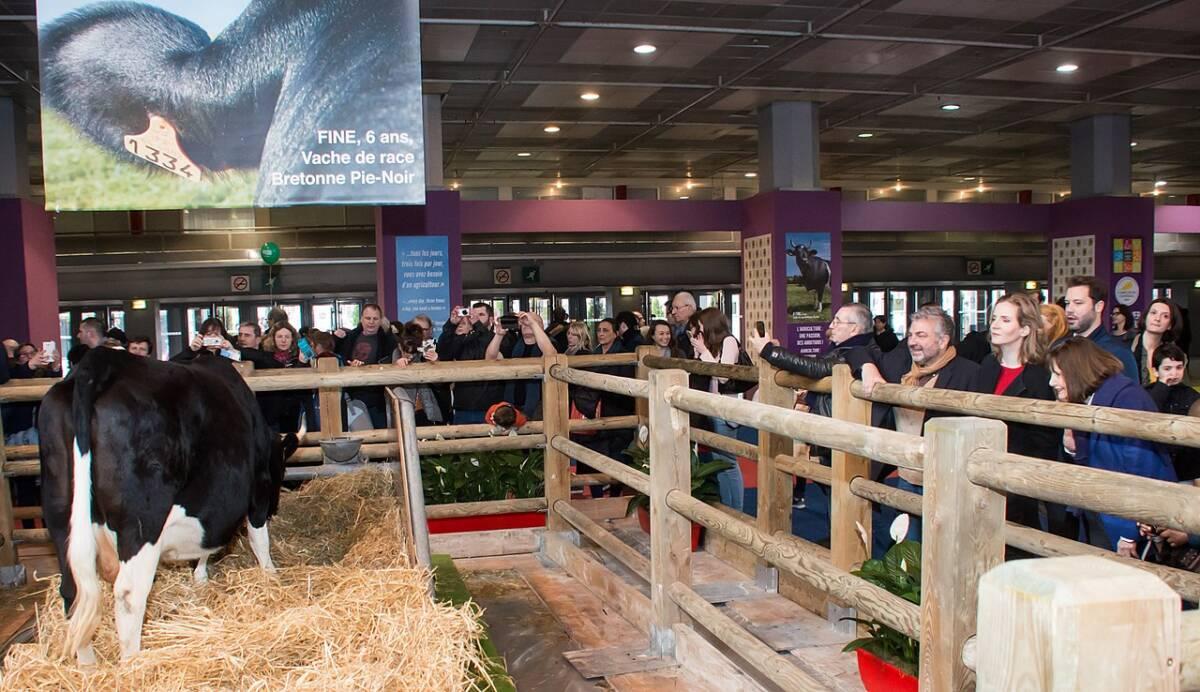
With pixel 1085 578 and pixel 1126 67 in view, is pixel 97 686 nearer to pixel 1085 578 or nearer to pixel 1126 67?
pixel 1085 578

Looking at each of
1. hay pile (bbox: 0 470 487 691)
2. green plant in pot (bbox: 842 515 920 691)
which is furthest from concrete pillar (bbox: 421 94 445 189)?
green plant in pot (bbox: 842 515 920 691)

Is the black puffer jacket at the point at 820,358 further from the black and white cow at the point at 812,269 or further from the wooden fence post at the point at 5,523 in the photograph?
the black and white cow at the point at 812,269

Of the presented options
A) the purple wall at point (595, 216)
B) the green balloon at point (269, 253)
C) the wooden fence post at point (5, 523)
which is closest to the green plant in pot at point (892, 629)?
the wooden fence post at point (5, 523)

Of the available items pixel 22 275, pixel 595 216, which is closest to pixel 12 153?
pixel 22 275

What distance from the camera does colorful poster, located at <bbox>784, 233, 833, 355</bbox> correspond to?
1311 centimetres

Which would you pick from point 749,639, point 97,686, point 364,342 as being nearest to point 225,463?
point 97,686

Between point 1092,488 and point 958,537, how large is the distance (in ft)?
1.08

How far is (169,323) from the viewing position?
62.3 ft

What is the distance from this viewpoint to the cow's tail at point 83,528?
9.70 ft

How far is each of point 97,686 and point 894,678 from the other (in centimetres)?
223

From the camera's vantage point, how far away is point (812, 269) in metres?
13.1

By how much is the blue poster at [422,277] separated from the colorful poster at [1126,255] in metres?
9.56

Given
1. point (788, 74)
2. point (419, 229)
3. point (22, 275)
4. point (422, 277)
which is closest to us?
point (22, 275)

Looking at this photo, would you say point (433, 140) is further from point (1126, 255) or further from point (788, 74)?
point (1126, 255)
